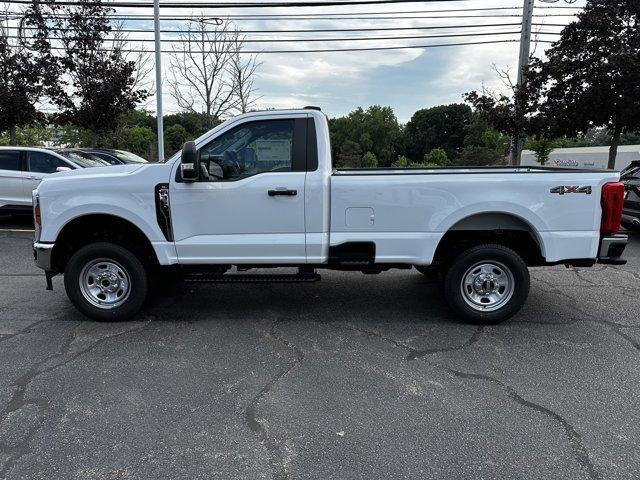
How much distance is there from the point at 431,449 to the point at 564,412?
3.58 feet

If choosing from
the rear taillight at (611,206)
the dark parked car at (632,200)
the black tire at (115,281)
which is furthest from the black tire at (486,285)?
the dark parked car at (632,200)

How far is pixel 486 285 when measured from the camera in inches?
198

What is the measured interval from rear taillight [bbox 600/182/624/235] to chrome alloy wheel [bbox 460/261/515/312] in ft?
3.36

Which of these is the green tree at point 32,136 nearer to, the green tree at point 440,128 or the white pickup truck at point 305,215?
the white pickup truck at point 305,215

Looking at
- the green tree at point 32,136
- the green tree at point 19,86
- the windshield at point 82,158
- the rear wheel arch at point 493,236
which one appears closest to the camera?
the rear wheel arch at point 493,236

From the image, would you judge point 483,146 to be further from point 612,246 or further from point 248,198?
point 248,198

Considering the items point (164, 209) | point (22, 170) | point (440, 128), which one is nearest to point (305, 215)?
point (164, 209)

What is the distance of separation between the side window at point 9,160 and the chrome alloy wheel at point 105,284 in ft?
22.9

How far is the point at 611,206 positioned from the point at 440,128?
6613 centimetres

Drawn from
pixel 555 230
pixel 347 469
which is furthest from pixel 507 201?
pixel 347 469

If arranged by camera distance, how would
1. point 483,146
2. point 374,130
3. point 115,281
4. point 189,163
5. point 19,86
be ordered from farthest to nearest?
point 374,130, point 483,146, point 19,86, point 115,281, point 189,163

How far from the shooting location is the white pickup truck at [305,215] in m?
4.75

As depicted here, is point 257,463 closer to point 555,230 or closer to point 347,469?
point 347,469

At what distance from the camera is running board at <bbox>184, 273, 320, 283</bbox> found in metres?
4.96
